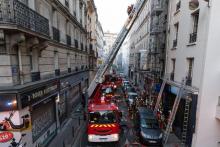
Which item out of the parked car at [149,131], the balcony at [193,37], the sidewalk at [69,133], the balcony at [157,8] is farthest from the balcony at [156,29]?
the sidewalk at [69,133]

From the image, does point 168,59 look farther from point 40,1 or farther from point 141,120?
point 40,1

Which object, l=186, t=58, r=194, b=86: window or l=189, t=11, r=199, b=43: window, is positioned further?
l=186, t=58, r=194, b=86: window

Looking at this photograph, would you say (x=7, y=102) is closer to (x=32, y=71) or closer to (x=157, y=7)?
(x=32, y=71)

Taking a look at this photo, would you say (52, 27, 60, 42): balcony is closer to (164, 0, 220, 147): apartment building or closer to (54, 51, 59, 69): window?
(54, 51, 59, 69): window

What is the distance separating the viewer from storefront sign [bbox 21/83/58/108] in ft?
26.2

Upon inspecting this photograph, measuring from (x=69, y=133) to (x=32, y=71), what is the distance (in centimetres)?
601

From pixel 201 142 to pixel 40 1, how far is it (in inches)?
529

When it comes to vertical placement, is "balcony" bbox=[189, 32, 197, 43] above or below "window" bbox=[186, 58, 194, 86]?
above

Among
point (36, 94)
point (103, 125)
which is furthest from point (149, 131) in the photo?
point (36, 94)

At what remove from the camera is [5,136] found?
7691 millimetres

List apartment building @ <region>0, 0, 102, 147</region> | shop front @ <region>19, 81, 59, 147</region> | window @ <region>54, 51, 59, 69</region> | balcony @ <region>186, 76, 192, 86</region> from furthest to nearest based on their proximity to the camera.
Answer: window @ <region>54, 51, 59, 69</region> → balcony @ <region>186, 76, 192, 86</region> → shop front @ <region>19, 81, 59, 147</region> → apartment building @ <region>0, 0, 102, 147</region>

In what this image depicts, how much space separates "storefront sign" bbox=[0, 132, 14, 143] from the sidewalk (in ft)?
11.7

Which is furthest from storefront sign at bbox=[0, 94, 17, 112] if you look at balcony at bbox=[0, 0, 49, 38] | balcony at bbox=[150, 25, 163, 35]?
balcony at bbox=[150, 25, 163, 35]

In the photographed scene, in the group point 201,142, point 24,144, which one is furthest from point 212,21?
point 24,144
